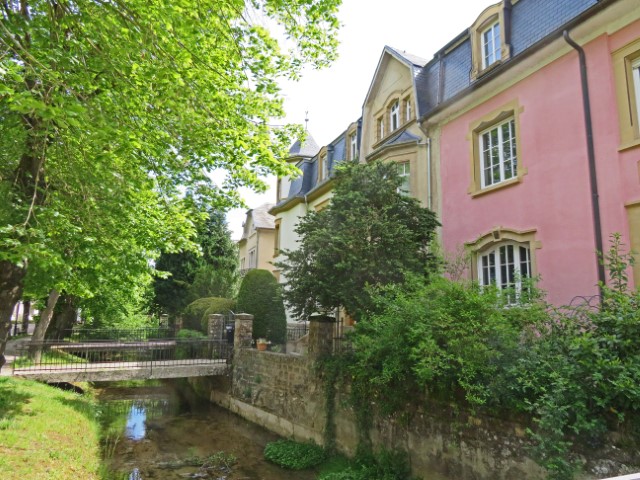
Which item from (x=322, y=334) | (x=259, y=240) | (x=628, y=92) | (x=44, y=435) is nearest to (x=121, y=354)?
(x=44, y=435)

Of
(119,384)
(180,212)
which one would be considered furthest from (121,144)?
(119,384)

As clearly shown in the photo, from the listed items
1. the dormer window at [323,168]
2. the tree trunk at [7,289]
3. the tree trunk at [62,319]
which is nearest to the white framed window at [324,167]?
the dormer window at [323,168]

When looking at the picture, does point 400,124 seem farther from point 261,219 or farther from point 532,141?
point 261,219

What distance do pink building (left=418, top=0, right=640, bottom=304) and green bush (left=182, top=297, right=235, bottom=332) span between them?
12858mm

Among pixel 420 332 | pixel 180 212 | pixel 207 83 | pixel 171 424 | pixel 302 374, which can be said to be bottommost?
pixel 171 424

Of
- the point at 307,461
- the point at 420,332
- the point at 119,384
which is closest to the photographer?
the point at 420,332

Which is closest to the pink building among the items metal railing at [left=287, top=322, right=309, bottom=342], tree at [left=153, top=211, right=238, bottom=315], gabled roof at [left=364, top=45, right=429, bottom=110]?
gabled roof at [left=364, top=45, right=429, bottom=110]

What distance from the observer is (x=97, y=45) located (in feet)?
22.0

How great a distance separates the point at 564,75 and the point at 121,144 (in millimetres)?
9196

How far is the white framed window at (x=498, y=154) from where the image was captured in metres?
11.1

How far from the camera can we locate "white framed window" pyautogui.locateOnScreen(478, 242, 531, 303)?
10.5 meters

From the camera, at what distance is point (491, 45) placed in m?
12.0

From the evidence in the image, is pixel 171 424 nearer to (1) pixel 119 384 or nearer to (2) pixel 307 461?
(2) pixel 307 461

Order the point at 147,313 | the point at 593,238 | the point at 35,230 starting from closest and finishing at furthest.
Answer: the point at 35,230 < the point at 593,238 < the point at 147,313
